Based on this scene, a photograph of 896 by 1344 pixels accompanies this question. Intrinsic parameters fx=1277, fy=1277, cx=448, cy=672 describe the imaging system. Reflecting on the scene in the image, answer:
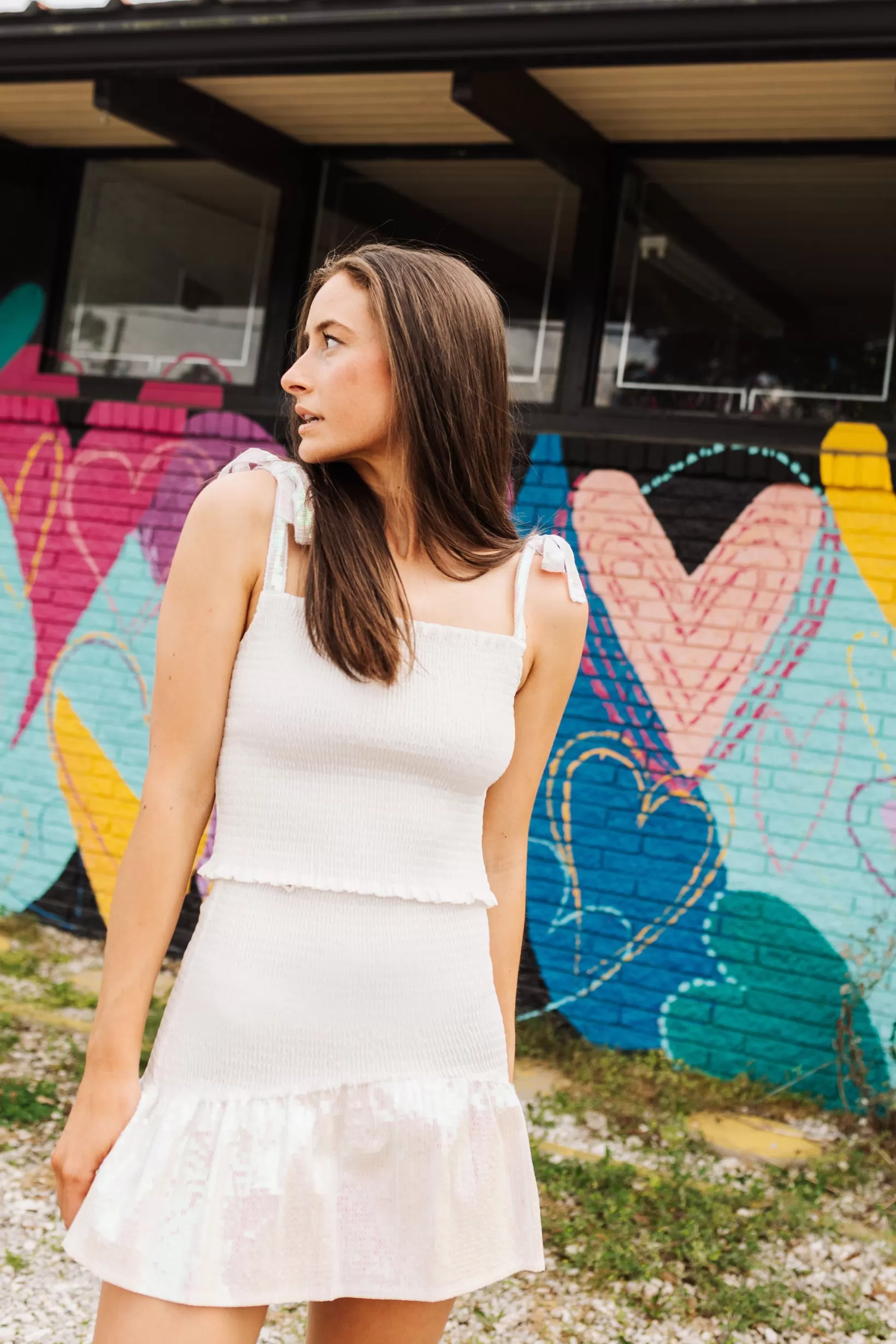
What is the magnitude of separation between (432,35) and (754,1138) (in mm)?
3635

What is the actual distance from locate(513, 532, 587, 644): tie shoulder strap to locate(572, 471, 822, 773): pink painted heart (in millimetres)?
3111

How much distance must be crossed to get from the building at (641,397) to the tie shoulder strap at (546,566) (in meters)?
2.63

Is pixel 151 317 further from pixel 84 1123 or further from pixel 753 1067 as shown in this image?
pixel 84 1123

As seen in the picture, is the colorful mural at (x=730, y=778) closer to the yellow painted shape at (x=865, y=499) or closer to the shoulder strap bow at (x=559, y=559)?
the yellow painted shape at (x=865, y=499)

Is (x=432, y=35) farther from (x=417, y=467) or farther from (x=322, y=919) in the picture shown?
(x=322, y=919)

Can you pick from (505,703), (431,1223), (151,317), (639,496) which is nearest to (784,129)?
(639,496)

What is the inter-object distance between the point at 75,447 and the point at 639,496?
2.62 meters

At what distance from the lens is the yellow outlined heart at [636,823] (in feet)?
15.4

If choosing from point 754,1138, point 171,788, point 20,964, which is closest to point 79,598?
point 20,964

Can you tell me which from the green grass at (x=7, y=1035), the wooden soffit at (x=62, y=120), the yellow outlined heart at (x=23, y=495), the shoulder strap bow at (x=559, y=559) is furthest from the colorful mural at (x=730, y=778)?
the shoulder strap bow at (x=559, y=559)

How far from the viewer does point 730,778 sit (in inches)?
184

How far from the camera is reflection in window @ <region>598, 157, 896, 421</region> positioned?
461 centimetres

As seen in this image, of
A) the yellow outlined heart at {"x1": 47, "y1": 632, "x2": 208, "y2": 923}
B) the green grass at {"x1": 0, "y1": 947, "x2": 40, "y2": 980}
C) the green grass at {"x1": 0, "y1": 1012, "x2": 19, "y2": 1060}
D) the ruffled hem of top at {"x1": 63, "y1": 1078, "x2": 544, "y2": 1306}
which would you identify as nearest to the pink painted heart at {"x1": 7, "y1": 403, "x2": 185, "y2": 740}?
the yellow outlined heart at {"x1": 47, "y1": 632, "x2": 208, "y2": 923}

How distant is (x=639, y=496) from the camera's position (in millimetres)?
4797
